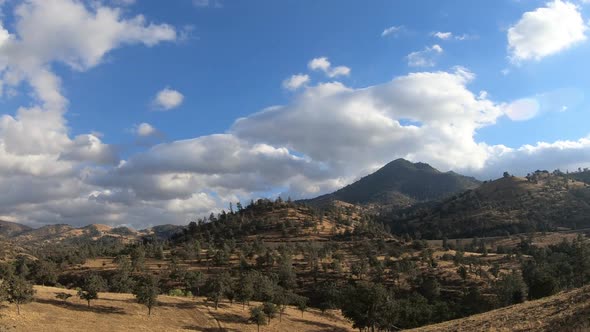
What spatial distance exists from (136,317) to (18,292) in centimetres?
2088

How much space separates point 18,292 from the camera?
2958 inches

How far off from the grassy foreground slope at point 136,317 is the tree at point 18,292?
51.2 inches

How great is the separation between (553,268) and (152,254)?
154391 millimetres

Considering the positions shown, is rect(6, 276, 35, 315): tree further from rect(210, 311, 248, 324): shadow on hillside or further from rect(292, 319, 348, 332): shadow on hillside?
rect(292, 319, 348, 332): shadow on hillside

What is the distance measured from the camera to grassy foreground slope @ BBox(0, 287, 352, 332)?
72.0 m

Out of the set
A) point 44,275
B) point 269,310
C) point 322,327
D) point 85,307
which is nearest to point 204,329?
point 269,310

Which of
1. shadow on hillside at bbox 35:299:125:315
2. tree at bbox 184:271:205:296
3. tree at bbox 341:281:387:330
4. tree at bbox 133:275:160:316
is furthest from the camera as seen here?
tree at bbox 184:271:205:296

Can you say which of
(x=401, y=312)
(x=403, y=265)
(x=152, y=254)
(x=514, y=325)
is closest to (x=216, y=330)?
(x=401, y=312)

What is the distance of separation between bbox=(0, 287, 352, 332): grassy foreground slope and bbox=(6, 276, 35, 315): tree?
1.30 meters

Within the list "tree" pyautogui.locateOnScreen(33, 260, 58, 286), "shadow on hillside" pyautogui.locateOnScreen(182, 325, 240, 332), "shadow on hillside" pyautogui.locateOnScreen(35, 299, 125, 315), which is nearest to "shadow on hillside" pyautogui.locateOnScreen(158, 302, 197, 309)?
"shadow on hillside" pyautogui.locateOnScreen(35, 299, 125, 315)

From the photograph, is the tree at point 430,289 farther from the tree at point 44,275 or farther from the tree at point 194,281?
the tree at point 44,275

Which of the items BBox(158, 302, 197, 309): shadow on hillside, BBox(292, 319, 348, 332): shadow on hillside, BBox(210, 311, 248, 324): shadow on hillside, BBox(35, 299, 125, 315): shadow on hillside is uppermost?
BBox(35, 299, 125, 315): shadow on hillside

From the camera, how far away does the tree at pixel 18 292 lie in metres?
74.9

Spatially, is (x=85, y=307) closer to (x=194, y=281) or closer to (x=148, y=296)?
(x=148, y=296)
